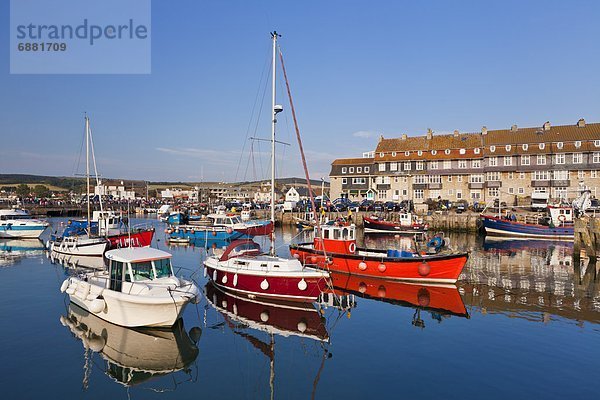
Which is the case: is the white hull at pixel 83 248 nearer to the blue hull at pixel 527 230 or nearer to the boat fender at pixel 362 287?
the boat fender at pixel 362 287

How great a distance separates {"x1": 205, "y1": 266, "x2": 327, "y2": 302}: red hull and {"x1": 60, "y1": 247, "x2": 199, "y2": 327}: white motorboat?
4.49m

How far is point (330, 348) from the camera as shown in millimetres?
15398

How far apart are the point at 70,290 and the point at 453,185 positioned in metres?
68.8

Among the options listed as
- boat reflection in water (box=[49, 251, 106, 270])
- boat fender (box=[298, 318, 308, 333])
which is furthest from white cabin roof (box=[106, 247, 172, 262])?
boat reflection in water (box=[49, 251, 106, 270])

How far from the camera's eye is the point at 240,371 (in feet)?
44.5

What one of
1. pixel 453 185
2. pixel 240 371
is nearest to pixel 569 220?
pixel 453 185

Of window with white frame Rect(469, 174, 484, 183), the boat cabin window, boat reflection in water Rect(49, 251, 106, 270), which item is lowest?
boat reflection in water Rect(49, 251, 106, 270)

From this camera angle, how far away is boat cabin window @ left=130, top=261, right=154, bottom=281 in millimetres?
17578

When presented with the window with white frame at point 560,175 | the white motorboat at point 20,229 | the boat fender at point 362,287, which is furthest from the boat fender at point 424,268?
the window with white frame at point 560,175

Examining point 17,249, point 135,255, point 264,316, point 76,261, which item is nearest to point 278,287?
point 264,316

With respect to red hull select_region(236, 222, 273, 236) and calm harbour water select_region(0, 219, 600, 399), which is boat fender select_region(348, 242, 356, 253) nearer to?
calm harbour water select_region(0, 219, 600, 399)

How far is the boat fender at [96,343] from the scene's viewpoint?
1536cm

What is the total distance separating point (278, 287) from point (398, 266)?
8.37 m

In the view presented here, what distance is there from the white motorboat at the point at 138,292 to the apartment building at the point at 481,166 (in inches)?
2508
